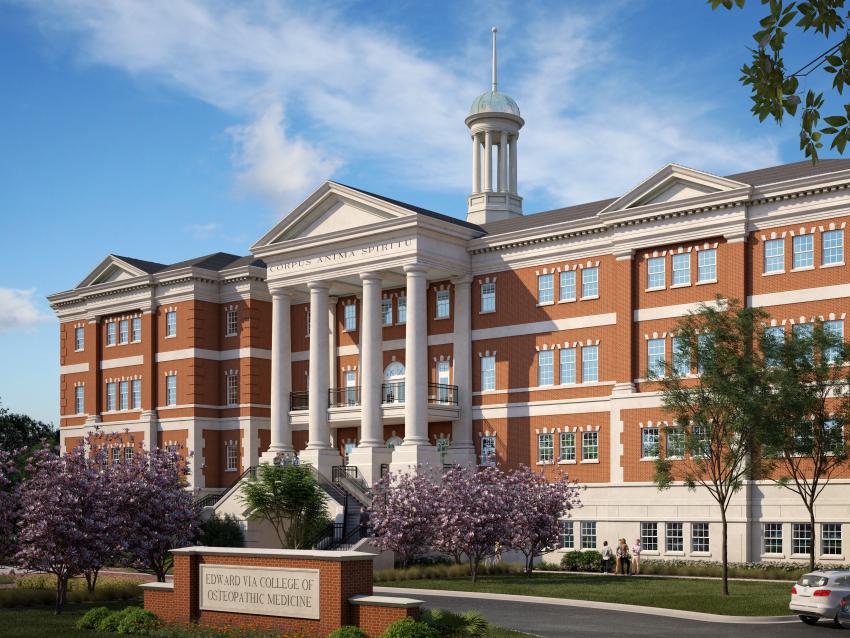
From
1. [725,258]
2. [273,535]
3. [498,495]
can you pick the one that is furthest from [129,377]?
[725,258]

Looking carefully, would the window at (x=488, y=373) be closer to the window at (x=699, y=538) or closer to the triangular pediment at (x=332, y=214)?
the triangular pediment at (x=332, y=214)

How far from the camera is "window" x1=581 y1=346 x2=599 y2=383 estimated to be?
50.3 m

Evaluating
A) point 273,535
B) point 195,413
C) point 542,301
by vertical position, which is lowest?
point 273,535

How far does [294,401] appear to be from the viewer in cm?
6038

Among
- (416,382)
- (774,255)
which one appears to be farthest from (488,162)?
(774,255)

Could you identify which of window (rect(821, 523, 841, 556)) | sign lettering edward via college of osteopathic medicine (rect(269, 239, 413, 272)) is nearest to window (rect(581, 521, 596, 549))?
window (rect(821, 523, 841, 556))

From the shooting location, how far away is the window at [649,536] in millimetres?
46594

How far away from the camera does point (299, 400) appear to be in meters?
60.3

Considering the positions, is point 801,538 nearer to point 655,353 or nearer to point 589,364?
point 655,353

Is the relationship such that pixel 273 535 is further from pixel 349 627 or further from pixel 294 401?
pixel 349 627

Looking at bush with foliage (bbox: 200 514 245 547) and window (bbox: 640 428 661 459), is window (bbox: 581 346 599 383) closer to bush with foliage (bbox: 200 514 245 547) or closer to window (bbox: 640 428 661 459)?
window (bbox: 640 428 661 459)

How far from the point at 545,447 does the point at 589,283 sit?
7.67 meters

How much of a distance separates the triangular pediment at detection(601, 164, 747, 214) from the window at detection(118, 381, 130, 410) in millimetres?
31787

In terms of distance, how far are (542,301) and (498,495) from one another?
13280mm
